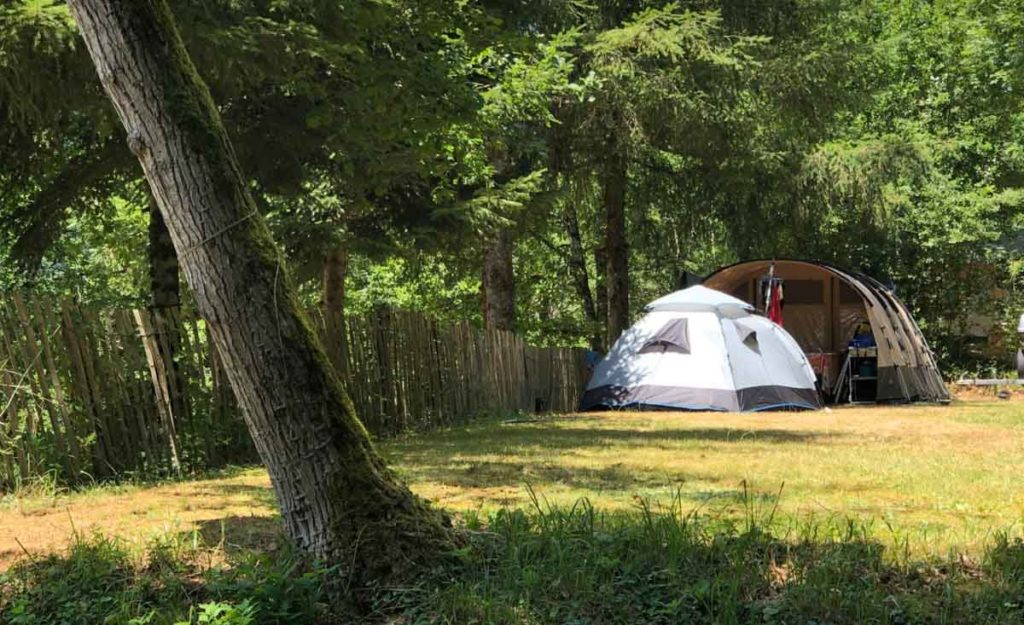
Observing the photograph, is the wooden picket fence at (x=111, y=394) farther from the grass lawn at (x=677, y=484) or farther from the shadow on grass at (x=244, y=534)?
the shadow on grass at (x=244, y=534)

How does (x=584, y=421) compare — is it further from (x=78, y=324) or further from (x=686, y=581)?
(x=686, y=581)

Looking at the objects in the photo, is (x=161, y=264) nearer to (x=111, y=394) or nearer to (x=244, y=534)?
(x=111, y=394)

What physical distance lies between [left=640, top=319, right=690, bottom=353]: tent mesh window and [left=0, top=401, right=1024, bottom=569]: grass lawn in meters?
3.83

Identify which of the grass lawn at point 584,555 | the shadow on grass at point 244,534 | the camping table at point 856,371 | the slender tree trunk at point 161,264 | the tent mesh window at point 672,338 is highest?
the slender tree trunk at point 161,264

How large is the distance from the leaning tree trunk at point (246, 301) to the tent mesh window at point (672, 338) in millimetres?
10132

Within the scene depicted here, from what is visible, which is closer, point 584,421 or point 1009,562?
point 1009,562

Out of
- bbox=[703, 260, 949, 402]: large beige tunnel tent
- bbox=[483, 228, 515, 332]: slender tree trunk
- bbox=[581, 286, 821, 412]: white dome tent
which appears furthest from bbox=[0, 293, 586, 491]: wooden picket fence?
bbox=[703, 260, 949, 402]: large beige tunnel tent

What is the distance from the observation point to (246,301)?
11.8ft

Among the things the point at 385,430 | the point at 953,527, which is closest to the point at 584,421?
the point at 385,430

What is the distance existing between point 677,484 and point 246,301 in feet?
10.1

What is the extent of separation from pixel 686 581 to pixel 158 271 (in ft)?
22.2

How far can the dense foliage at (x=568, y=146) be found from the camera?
7.04 m

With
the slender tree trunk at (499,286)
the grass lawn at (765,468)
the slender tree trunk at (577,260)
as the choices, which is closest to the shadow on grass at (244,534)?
the grass lawn at (765,468)

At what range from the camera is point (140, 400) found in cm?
665
